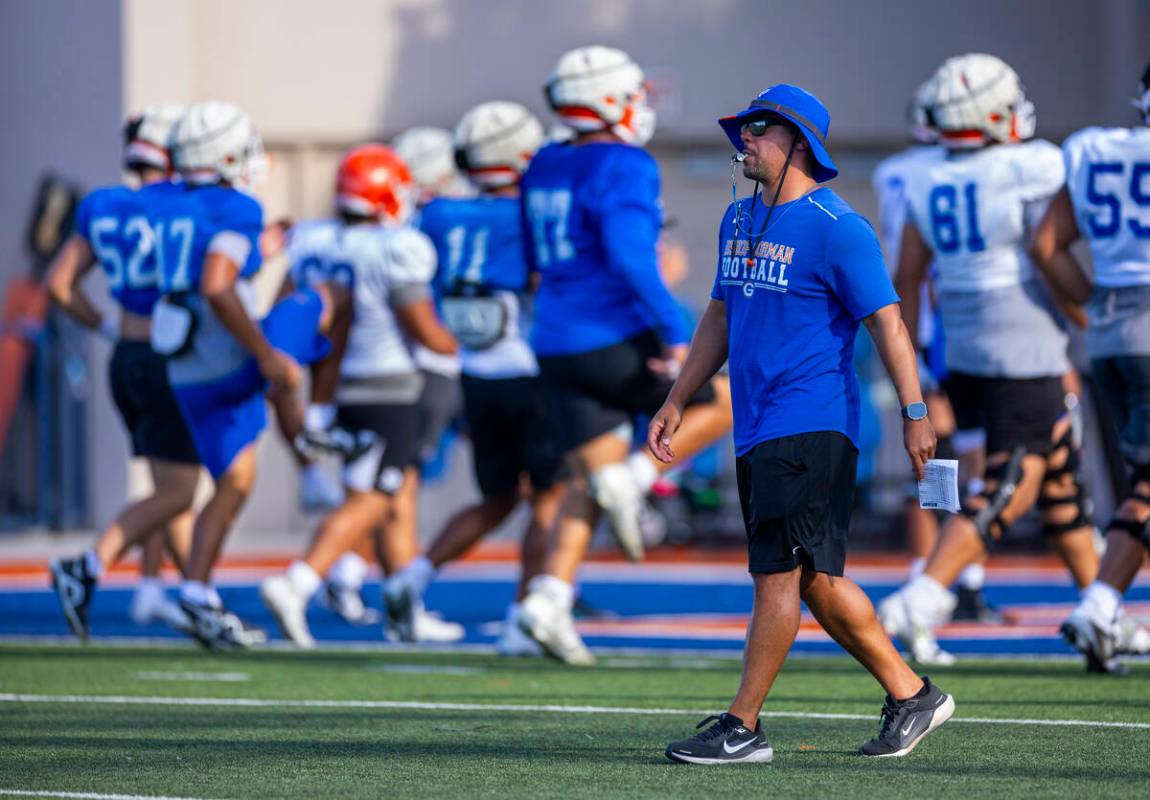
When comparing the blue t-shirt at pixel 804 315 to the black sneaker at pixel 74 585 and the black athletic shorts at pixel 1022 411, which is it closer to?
the black athletic shorts at pixel 1022 411

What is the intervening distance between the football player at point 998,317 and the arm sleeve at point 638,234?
1098 mm

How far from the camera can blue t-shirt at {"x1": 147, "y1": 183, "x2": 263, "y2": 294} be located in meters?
8.42

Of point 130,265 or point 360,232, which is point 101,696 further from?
point 360,232

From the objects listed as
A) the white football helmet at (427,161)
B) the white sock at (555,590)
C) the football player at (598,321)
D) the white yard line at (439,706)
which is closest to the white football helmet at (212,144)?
the football player at (598,321)

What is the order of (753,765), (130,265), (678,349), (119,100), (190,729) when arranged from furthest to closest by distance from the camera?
(119,100)
(130,265)
(678,349)
(190,729)
(753,765)

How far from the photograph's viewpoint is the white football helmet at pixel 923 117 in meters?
7.80

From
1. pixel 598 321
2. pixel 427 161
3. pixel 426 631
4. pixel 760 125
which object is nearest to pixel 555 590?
pixel 598 321

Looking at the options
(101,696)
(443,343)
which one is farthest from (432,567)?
(101,696)

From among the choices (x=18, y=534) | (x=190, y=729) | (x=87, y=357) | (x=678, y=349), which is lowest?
(x=18, y=534)

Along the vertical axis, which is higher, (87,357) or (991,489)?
(991,489)

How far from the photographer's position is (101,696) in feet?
22.0

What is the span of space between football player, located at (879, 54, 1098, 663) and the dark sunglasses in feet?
9.07

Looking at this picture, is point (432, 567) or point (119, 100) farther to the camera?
point (119, 100)

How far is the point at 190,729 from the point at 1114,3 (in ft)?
40.4
